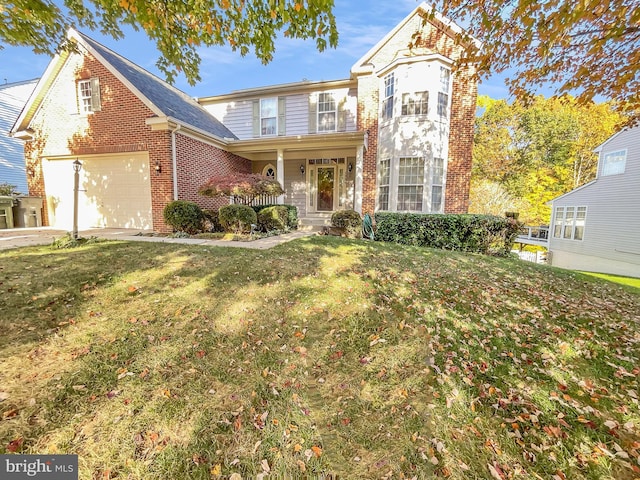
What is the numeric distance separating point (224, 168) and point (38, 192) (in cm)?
708

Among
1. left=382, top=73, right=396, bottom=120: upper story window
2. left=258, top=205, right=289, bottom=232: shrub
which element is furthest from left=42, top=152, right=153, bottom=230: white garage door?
left=382, top=73, right=396, bottom=120: upper story window

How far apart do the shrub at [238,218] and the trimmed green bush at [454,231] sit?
4285 millimetres

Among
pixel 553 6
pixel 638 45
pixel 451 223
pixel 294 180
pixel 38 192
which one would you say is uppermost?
pixel 638 45

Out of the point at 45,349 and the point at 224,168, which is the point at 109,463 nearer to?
the point at 45,349

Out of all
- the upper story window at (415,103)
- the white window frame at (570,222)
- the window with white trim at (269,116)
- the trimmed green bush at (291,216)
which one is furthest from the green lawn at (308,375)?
the white window frame at (570,222)

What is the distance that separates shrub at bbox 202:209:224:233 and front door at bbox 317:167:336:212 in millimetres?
5152

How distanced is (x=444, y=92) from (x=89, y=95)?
13045 millimetres

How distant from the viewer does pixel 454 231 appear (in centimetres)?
831

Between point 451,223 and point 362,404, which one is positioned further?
point 451,223

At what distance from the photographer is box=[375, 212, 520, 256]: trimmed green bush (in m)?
8.06

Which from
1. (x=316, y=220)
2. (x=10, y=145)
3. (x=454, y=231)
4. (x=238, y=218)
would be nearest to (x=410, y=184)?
(x=454, y=231)

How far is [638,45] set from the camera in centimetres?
451

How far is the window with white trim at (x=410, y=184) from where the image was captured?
34.1 feet

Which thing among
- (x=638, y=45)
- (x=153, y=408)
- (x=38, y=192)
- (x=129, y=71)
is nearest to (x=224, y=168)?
(x=129, y=71)
